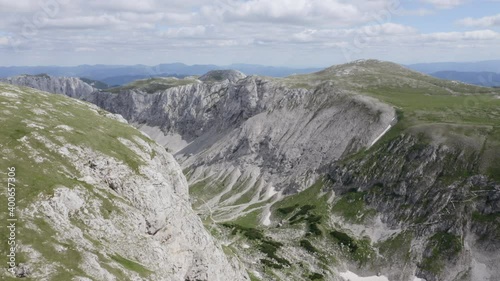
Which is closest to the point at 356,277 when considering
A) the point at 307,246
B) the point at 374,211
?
the point at 307,246

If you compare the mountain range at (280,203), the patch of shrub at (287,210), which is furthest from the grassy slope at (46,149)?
the patch of shrub at (287,210)

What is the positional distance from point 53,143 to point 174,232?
25087mm

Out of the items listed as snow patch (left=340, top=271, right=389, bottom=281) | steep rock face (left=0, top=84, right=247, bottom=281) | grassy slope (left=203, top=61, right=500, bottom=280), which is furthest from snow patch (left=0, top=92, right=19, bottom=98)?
snow patch (left=340, top=271, right=389, bottom=281)

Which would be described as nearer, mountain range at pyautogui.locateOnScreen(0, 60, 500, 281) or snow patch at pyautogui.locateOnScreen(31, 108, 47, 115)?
mountain range at pyautogui.locateOnScreen(0, 60, 500, 281)

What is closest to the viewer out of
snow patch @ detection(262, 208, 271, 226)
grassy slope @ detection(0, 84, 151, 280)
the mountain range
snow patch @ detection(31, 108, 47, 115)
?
grassy slope @ detection(0, 84, 151, 280)

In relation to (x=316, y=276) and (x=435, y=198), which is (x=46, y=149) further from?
(x=435, y=198)

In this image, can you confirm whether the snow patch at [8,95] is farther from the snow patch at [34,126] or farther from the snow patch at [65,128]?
the snow patch at [34,126]

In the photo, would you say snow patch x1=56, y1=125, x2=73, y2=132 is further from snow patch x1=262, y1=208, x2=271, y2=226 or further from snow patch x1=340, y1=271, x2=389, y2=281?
snow patch x1=262, y1=208, x2=271, y2=226

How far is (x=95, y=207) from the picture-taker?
57875 millimetres

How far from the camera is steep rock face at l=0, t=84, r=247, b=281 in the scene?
4662 centimetres

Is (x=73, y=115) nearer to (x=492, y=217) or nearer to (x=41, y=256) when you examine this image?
(x=41, y=256)

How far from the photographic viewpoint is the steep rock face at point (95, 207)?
1836 inches

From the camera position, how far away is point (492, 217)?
394 feet

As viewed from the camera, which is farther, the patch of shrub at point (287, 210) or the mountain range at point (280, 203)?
the patch of shrub at point (287, 210)
